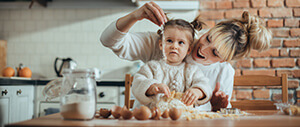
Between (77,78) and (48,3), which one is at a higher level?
(48,3)

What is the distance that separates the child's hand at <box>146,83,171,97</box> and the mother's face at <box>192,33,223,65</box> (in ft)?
1.13

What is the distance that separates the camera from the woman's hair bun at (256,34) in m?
1.01

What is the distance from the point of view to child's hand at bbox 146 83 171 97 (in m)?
0.80

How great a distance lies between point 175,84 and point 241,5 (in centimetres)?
195

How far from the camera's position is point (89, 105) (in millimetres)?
620

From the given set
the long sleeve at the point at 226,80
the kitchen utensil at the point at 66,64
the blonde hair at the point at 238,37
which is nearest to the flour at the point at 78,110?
the blonde hair at the point at 238,37

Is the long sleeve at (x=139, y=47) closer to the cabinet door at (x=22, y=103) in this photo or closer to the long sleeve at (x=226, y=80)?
the long sleeve at (x=226, y=80)

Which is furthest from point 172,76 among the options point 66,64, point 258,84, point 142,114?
point 66,64

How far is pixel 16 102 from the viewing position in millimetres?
2129

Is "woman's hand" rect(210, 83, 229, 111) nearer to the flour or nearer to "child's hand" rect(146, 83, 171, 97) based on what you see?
"child's hand" rect(146, 83, 171, 97)

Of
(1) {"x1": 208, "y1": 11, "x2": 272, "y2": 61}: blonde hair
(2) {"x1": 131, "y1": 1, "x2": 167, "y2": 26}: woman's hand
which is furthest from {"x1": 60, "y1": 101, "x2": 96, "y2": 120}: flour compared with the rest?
(1) {"x1": 208, "y1": 11, "x2": 272, "y2": 61}: blonde hair

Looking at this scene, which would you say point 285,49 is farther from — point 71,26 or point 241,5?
point 71,26

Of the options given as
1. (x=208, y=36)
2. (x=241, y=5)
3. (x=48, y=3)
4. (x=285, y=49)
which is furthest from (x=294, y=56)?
(x=48, y=3)

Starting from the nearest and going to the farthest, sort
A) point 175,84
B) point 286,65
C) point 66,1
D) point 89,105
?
point 89,105
point 175,84
point 286,65
point 66,1
